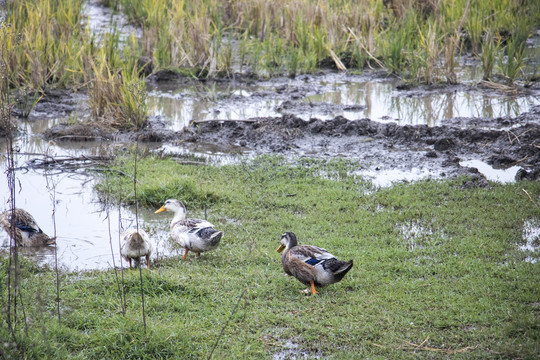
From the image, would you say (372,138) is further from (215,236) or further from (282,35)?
(282,35)

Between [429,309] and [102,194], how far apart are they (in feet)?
17.2

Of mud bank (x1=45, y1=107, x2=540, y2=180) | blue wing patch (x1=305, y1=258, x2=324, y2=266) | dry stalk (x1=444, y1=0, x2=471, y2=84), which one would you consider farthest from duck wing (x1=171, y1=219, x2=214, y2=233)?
dry stalk (x1=444, y1=0, x2=471, y2=84)

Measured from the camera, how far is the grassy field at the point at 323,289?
183 inches

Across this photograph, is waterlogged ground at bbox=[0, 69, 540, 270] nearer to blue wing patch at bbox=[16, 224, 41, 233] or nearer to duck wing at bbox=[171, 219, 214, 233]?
blue wing patch at bbox=[16, 224, 41, 233]

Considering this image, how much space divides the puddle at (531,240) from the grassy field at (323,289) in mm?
56

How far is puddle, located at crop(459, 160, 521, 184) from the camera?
8.82 metres

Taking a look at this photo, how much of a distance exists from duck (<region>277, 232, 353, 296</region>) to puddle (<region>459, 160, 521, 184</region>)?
4.21 meters

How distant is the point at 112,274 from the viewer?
605cm

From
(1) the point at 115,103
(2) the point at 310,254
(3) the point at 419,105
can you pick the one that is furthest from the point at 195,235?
(3) the point at 419,105

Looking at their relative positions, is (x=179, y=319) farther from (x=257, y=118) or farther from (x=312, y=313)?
(x=257, y=118)

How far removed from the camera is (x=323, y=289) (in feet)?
19.4

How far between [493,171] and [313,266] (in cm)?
482

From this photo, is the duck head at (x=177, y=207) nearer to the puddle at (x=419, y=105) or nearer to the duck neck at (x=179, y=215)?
the duck neck at (x=179, y=215)

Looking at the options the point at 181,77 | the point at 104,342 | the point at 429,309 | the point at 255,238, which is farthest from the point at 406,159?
the point at 181,77
